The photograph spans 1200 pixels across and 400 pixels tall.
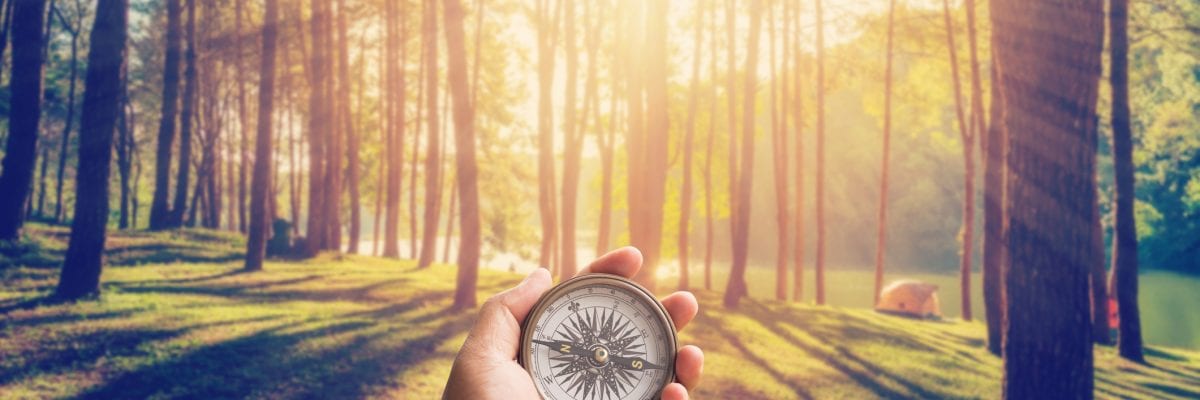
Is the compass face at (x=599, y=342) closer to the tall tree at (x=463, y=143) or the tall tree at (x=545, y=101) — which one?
the tall tree at (x=463, y=143)

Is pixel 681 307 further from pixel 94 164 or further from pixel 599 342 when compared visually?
pixel 94 164

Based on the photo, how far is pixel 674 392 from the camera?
239cm

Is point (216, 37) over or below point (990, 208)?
over

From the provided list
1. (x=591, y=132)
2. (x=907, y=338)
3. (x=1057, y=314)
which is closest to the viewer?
(x=1057, y=314)

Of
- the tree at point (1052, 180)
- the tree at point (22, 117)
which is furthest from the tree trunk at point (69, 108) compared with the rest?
the tree at point (1052, 180)

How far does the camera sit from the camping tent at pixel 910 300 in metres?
21.1

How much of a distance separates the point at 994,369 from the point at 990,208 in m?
2.99

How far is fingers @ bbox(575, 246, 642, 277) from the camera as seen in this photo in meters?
2.50

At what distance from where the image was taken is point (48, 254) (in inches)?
551

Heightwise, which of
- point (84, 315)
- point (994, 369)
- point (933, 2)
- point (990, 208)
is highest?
point (933, 2)

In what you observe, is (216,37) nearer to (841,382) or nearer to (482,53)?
(482,53)

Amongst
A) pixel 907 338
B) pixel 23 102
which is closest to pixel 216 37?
pixel 23 102

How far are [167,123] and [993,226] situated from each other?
79.7 feet

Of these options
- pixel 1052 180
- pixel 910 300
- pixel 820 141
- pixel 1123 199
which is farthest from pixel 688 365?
pixel 910 300
